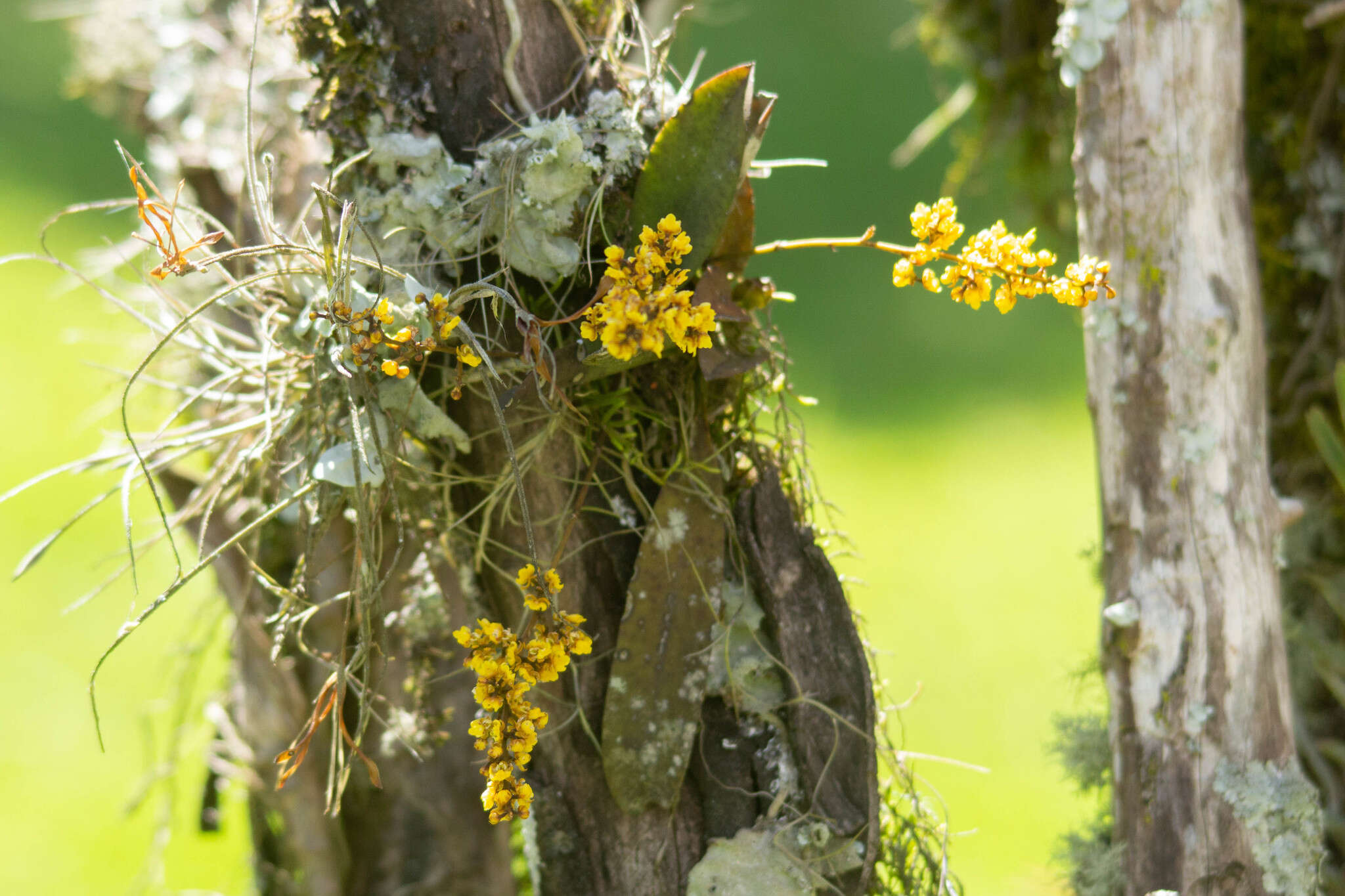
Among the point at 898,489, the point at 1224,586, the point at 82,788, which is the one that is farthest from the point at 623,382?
the point at 898,489

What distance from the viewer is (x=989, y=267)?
23.2 inches

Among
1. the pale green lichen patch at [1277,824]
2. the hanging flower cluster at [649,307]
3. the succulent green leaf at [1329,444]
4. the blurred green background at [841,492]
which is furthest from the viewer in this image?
the blurred green background at [841,492]

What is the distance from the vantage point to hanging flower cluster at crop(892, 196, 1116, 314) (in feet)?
1.92

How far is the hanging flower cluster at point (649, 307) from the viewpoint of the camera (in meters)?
0.51

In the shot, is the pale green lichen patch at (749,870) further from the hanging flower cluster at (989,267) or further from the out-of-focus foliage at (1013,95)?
the out-of-focus foliage at (1013,95)

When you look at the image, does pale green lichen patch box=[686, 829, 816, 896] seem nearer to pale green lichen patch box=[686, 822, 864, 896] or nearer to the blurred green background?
pale green lichen patch box=[686, 822, 864, 896]

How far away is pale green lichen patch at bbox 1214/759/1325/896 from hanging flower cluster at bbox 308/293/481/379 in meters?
0.67

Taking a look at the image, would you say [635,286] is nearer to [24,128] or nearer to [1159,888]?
[1159,888]

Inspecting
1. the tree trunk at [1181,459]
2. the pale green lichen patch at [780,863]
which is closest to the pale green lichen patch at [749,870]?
the pale green lichen patch at [780,863]

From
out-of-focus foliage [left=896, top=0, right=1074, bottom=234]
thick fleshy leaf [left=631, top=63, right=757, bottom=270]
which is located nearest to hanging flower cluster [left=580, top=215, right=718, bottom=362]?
thick fleshy leaf [left=631, top=63, right=757, bottom=270]

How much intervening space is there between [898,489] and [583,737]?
4.99 feet

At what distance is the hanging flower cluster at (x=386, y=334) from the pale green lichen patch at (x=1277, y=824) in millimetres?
669

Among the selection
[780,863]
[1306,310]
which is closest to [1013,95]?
[1306,310]

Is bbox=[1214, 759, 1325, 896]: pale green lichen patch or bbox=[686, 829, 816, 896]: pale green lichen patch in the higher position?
bbox=[686, 829, 816, 896]: pale green lichen patch
